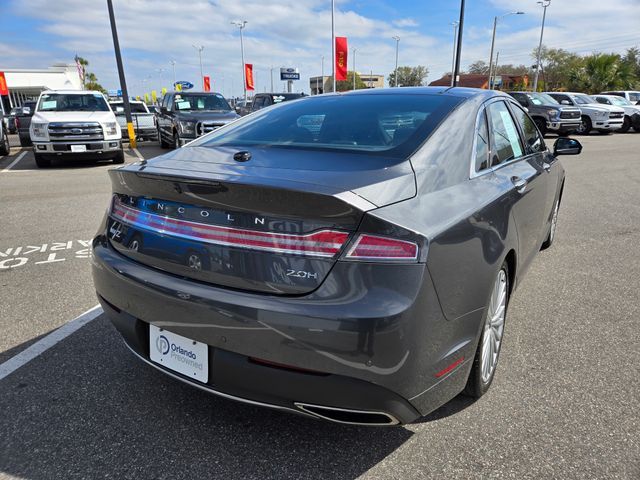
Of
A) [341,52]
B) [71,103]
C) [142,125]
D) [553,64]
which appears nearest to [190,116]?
[71,103]

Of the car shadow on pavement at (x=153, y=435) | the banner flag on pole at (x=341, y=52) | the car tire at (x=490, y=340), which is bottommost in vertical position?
the car shadow on pavement at (x=153, y=435)

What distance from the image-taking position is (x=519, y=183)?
115 inches

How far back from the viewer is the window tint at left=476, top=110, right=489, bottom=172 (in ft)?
8.44

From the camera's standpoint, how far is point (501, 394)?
2.63 meters

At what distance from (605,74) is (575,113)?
101 feet

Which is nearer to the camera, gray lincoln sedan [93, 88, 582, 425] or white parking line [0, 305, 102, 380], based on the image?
gray lincoln sedan [93, 88, 582, 425]

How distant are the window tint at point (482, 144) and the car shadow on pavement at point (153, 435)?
141 centimetres

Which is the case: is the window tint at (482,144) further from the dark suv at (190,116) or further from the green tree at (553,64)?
the green tree at (553,64)

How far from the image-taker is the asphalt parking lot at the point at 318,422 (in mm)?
2109

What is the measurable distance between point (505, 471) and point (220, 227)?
158 centimetres

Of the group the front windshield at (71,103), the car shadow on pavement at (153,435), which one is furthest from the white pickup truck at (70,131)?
the car shadow on pavement at (153,435)

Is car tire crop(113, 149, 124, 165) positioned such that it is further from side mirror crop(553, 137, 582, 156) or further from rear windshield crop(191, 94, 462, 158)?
side mirror crop(553, 137, 582, 156)

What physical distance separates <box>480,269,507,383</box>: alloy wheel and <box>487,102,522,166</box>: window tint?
705 millimetres

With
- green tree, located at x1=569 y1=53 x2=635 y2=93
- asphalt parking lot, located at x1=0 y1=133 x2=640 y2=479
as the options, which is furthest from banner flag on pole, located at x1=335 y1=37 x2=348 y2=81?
asphalt parking lot, located at x1=0 y1=133 x2=640 y2=479
